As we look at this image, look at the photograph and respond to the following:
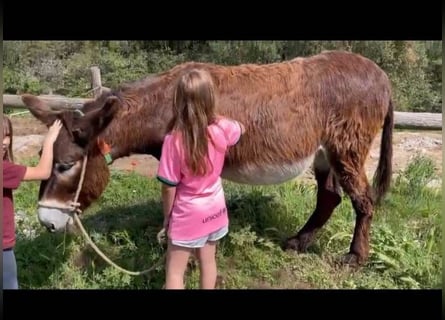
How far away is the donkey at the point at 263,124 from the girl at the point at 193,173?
70cm

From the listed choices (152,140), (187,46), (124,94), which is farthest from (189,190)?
(187,46)

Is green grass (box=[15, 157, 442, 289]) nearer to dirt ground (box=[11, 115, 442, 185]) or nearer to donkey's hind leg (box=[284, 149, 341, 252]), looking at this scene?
donkey's hind leg (box=[284, 149, 341, 252])

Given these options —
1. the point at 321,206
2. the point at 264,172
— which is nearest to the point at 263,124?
the point at 264,172

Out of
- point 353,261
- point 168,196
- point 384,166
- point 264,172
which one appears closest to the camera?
point 168,196

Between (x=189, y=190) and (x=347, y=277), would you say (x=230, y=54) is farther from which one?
(x=189, y=190)

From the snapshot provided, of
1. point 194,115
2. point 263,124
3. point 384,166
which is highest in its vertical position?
point 194,115

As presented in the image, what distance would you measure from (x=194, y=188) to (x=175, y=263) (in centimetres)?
42

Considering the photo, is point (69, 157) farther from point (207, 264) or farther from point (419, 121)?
point (419, 121)

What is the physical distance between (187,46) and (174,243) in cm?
667

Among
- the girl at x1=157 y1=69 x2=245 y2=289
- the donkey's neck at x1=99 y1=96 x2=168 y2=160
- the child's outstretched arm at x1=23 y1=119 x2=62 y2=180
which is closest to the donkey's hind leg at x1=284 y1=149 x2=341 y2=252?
the donkey's neck at x1=99 y1=96 x2=168 y2=160

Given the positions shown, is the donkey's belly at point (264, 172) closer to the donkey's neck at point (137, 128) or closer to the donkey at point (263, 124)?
the donkey at point (263, 124)

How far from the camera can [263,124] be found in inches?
137

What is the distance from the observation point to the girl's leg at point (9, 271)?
2.63 m

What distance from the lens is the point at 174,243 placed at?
2699 millimetres
